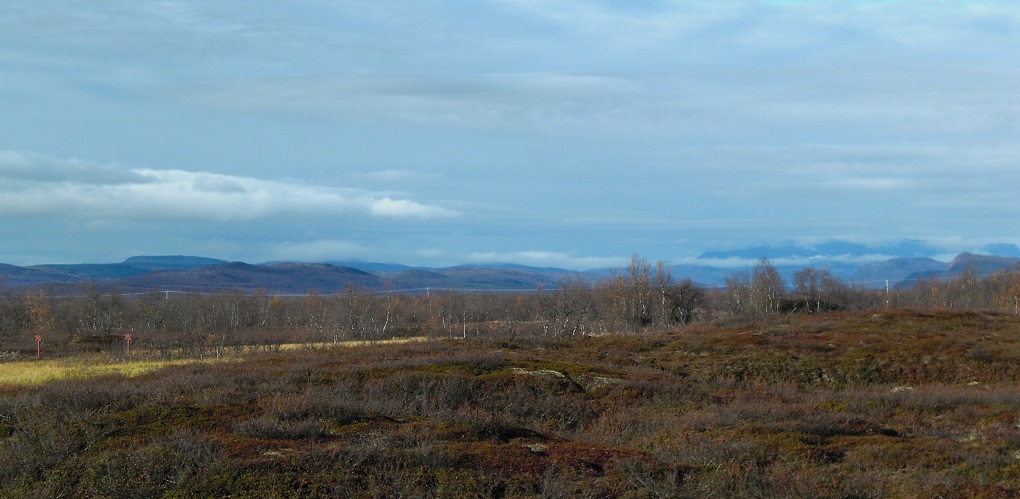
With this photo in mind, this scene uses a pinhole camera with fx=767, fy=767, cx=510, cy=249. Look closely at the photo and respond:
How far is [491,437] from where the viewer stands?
12227 millimetres

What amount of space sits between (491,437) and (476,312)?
109 metres

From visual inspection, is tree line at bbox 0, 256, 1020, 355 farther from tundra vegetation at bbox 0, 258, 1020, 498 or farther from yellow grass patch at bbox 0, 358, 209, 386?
tundra vegetation at bbox 0, 258, 1020, 498

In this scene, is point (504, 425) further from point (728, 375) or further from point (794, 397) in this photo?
point (728, 375)

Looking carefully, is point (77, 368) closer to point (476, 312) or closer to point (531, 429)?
point (531, 429)

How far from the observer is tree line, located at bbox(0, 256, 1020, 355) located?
72.4 meters

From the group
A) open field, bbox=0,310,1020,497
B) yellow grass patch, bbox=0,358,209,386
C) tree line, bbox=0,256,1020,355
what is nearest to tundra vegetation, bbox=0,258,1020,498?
open field, bbox=0,310,1020,497

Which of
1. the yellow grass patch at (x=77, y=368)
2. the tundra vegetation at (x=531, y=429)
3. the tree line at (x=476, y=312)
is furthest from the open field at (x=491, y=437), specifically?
the tree line at (x=476, y=312)

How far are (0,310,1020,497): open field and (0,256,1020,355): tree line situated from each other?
40348 millimetres

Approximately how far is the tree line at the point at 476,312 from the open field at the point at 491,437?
132ft

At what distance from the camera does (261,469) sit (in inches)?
350

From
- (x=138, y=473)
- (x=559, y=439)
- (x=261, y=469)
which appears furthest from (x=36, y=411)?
(x=559, y=439)

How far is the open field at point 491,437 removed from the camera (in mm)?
8852

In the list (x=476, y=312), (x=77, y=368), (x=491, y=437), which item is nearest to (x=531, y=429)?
(x=491, y=437)

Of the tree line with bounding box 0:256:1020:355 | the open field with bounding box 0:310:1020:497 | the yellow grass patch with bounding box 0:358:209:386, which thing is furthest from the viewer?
the tree line with bounding box 0:256:1020:355
